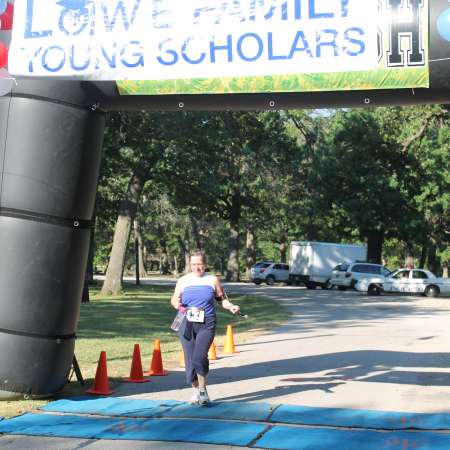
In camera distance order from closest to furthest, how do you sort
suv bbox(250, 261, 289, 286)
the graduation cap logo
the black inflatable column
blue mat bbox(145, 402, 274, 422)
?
blue mat bbox(145, 402, 274, 422), the black inflatable column, the graduation cap logo, suv bbox(250, 261, 289, 286)

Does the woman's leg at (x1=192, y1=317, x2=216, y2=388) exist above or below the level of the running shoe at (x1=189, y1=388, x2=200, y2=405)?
above

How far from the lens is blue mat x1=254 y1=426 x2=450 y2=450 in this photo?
271 inches

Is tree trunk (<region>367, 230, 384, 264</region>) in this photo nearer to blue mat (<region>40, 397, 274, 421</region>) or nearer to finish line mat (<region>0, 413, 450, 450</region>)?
blue mat (<region>40, 397, 274, 421</region>)

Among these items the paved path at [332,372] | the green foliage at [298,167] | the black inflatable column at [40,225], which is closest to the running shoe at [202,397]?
the paved path at [332,372]

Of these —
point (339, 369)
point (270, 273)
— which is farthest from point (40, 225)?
point (270, 273)

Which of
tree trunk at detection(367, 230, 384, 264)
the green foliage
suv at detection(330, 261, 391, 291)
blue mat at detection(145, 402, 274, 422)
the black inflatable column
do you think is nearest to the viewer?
blue mat at detection(145, 402, 274, 422)

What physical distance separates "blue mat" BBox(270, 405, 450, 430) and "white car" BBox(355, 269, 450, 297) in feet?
104

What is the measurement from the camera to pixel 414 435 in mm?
7375

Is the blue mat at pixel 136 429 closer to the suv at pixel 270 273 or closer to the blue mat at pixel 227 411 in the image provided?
the blue mat at pixel 227 411

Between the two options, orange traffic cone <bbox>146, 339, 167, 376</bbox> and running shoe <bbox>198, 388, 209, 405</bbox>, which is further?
orange traffic cone <bbox>146, 339, 167, 376</bbox>

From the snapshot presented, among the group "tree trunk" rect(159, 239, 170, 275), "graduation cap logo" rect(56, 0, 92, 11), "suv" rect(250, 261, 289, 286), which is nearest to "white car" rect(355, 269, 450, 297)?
"suv" rect(250, 261, 289, 286)

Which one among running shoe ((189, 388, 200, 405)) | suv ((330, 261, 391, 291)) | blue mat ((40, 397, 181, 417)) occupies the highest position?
suv ((330, 261, 391, 291))

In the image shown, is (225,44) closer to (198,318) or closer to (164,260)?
(198,318)

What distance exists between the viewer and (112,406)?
8695 millimetres
